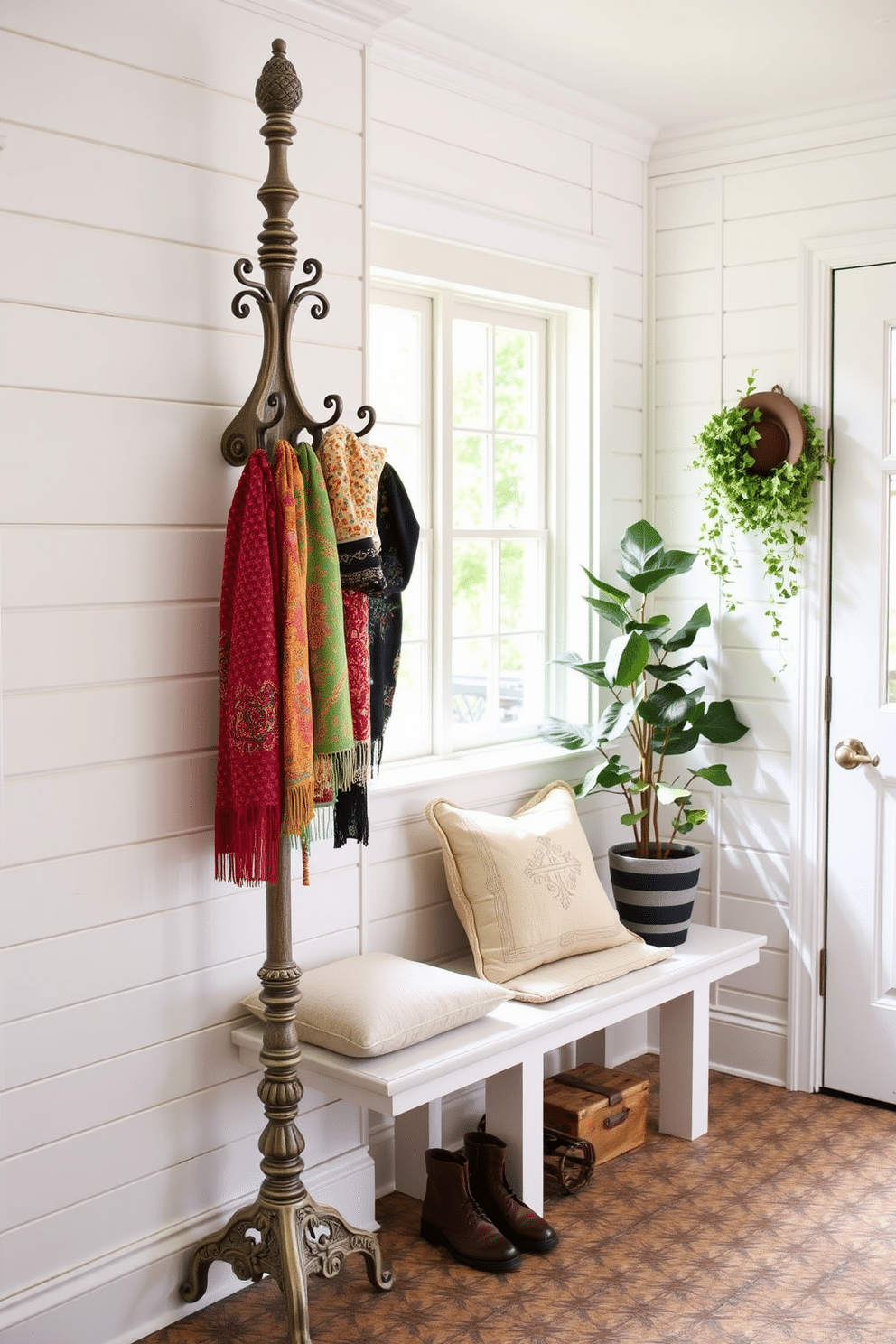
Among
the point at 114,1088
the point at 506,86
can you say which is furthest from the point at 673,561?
the point at 114,1088

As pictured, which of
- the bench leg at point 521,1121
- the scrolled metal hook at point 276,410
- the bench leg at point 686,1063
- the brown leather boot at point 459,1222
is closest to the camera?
the scrolled metal hook at point 276,410

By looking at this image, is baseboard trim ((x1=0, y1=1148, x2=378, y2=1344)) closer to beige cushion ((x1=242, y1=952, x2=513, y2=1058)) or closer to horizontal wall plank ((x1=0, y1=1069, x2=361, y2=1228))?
horizontal wall plank ((x1=0, y1=1069, x2=361, y2=1228))

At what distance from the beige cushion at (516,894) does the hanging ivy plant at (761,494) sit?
0.97 metres

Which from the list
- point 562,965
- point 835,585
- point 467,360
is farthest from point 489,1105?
point 467,360

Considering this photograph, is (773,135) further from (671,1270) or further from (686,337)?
(671,1270)

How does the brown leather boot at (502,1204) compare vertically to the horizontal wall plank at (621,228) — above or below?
below

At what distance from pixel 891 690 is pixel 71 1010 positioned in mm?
2322

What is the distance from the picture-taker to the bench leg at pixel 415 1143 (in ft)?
9.87

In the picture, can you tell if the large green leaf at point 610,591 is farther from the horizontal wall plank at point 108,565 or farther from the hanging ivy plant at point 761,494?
the horizontal wall plank at point 108,565

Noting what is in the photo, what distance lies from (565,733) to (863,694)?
0.83 m

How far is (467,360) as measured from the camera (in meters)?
3.57

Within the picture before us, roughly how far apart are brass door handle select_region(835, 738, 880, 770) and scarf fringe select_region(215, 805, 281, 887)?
184cm

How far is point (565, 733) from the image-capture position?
3.62 m

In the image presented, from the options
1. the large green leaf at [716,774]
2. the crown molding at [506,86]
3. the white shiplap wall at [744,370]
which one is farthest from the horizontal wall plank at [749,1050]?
the crown molding at [506,86]
